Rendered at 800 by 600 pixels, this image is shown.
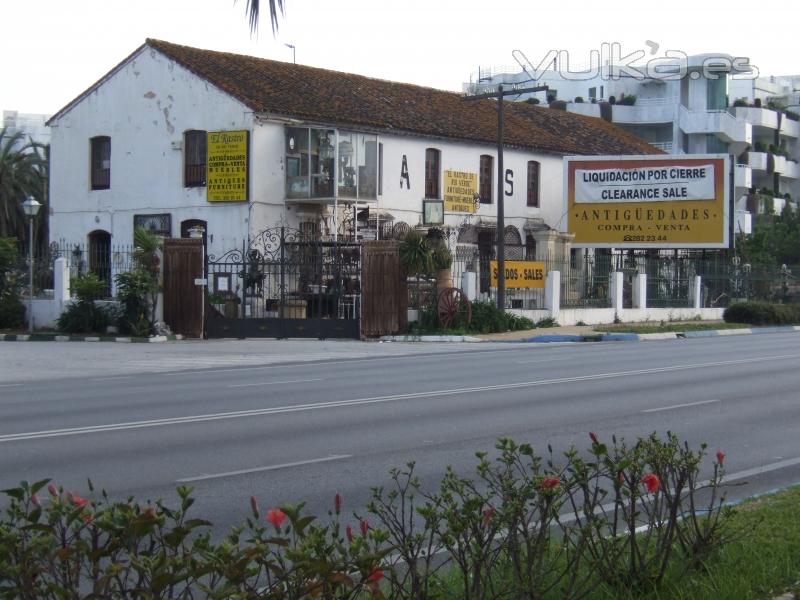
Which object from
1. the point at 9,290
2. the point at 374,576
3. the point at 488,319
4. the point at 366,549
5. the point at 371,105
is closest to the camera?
the point at 374,576

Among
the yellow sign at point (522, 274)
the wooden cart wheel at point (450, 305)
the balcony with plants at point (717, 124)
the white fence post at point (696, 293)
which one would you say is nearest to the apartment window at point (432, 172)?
the yellow sign at point (522, 274)

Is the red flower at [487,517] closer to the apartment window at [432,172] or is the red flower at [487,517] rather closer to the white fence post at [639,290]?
the white fence post at [639,290]

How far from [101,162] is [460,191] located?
13397 mm

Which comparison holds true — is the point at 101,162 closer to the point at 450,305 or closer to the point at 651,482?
the point at 450,305

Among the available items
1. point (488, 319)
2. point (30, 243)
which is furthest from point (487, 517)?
point (30, 243)

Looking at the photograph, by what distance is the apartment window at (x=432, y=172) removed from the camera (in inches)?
1674

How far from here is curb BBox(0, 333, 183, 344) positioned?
30266 millimetres

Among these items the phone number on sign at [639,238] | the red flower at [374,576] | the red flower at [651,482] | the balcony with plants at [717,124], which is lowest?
the red flower at [374,576]

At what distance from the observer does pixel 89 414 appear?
14.1m

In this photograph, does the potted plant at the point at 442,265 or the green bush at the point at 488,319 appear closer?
the potted plant at the point at 442,265

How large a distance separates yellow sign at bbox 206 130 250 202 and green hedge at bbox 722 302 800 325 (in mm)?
16987

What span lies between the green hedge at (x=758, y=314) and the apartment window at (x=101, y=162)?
2248 cm

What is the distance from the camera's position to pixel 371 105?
41844mm

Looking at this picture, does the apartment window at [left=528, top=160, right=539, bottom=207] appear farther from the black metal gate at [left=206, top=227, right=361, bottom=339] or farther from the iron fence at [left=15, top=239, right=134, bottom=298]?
the iron fence at [left=15, top=239, right=134, bottom=298]
